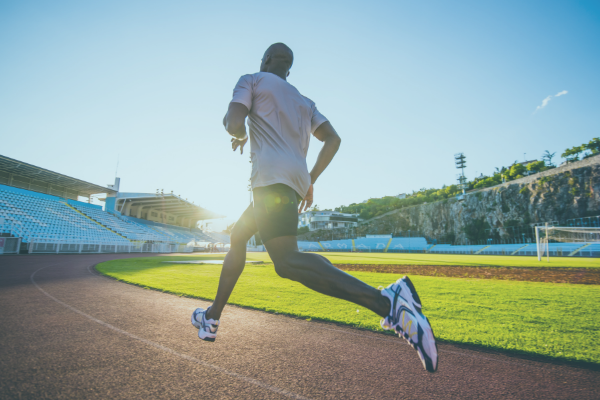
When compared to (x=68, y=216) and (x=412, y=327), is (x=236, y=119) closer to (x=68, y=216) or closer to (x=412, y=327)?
(x=412, y=327)

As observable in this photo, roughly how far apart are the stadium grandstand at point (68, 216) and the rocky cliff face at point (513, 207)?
5824 centimetres

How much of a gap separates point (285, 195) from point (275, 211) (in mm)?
115

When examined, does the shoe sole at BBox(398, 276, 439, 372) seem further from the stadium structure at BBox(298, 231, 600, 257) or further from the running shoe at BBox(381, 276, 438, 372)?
the stadium structure at BBox(298, 231, 600, 257)

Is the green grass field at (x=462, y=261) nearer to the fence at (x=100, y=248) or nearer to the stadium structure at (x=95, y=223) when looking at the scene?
the stadium structure at (x=95, y=223)

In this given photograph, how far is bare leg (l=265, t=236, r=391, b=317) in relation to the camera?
1528 millimetres

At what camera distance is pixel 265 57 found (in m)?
2.17

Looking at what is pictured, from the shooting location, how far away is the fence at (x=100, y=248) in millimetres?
20578


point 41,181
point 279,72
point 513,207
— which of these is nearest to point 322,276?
point 279,72

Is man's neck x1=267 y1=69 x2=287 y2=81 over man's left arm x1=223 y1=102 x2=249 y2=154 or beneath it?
over

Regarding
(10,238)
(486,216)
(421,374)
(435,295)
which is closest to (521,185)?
(486,216)

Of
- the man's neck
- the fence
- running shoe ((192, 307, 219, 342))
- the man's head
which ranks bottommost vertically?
the fence

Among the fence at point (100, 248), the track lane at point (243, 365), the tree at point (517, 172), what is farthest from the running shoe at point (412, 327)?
the tree at point (517, 172)

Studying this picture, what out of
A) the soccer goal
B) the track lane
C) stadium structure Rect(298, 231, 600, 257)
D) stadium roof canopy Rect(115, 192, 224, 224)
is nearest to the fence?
stadium roof canopy Rect(115, 192, 224, 224)

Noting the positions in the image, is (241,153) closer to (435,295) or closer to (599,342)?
(599,342)
